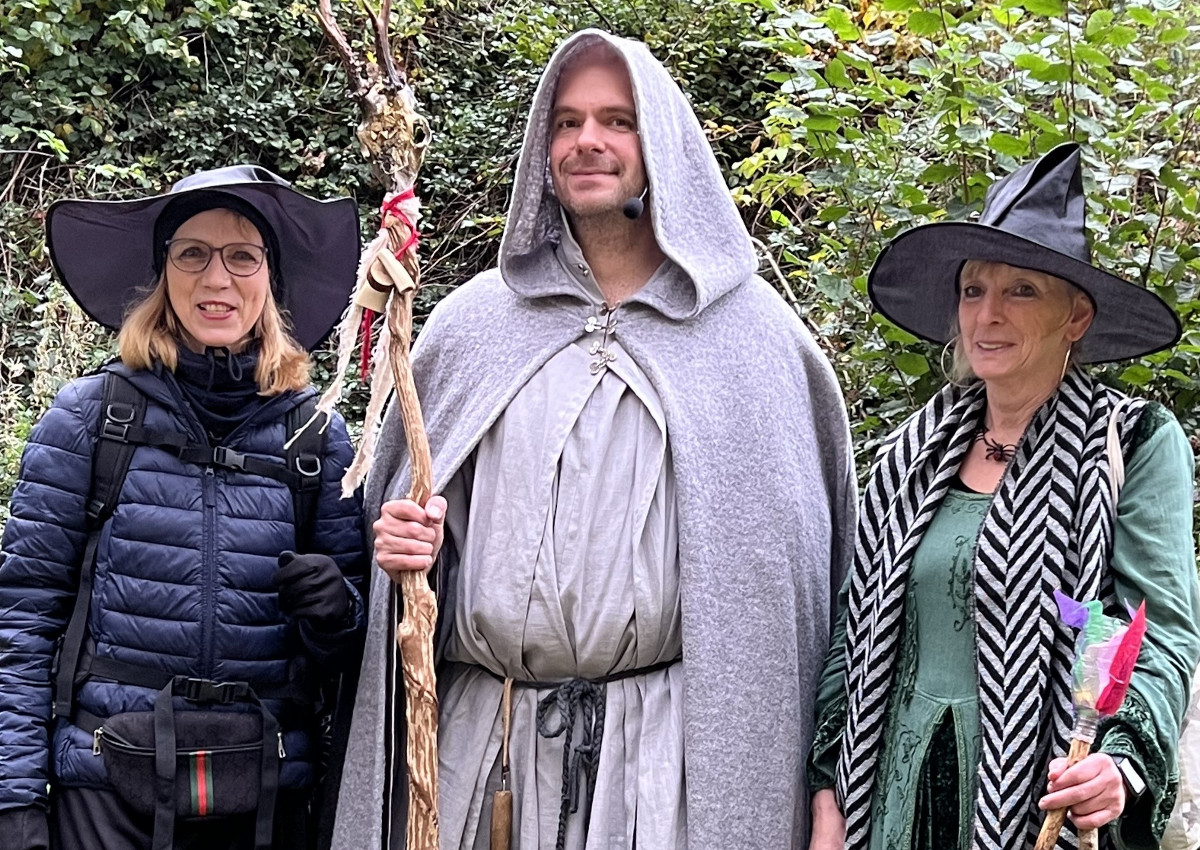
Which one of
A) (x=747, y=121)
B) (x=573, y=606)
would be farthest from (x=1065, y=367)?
(x=747, y=121)

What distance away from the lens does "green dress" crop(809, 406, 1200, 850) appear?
2346mm

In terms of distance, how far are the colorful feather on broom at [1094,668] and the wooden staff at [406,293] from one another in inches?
46.9

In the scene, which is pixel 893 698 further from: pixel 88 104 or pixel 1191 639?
pixel 88 104

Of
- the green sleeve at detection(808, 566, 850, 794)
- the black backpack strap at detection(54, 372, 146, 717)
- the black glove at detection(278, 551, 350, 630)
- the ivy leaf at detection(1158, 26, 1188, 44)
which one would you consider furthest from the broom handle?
the ivy leaf at detection(1158, 26, 1188, 44)

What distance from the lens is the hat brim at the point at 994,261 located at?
8.38 ft

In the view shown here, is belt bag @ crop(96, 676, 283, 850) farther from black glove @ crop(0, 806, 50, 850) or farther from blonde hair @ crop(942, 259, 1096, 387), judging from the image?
blonde hair @ crop(942, 259, 1096, 387)

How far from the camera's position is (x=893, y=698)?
106 inches

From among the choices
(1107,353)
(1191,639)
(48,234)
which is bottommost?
(1191,639)

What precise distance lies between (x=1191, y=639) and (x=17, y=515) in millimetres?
2272

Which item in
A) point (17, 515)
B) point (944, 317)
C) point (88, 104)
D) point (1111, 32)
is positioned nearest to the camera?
point (17, 515)

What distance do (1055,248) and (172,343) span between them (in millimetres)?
1831

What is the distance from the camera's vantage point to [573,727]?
2939 millimetres

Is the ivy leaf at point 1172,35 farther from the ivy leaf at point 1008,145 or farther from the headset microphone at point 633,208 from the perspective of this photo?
the headset microphone at point 633,208

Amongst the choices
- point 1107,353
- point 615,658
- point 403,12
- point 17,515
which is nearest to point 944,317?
point 1107,353
